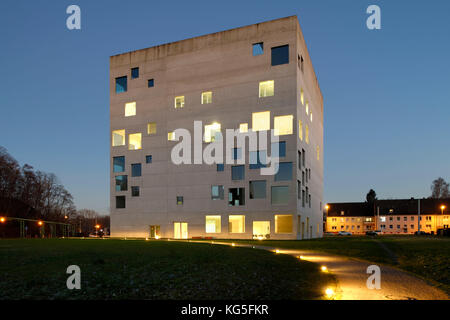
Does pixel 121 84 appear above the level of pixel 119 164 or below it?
above

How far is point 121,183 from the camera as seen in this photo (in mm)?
55281

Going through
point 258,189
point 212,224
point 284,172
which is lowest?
point 212,224

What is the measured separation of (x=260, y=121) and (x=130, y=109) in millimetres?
22146

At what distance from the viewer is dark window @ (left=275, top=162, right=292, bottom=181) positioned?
44.0 m

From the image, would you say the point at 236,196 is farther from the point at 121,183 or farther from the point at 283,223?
the point at 121,183

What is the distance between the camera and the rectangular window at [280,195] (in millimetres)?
44031

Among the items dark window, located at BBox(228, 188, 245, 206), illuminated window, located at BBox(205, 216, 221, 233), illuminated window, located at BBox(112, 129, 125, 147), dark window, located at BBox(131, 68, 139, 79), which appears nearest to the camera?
dark window, located at BBox(228, 188, 245, 206)

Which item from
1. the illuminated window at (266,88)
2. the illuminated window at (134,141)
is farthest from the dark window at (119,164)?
the illuminated window at (266,88)

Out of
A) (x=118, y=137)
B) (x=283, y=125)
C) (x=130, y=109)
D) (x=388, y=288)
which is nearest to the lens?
(x=388, y=288)

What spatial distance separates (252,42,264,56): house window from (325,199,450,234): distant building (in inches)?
3263

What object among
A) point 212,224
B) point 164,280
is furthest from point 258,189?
point 164,280

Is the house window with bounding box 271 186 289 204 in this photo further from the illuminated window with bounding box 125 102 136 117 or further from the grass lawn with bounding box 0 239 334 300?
the grass lawn with bounding box 0 239 334 300

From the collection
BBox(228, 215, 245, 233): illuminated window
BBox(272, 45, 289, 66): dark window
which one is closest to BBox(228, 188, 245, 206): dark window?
BBox(228, 215, 245, 233): illuminated window

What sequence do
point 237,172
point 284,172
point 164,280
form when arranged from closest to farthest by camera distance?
1. point 164,280
2. point 284,172
3. point 237,172
